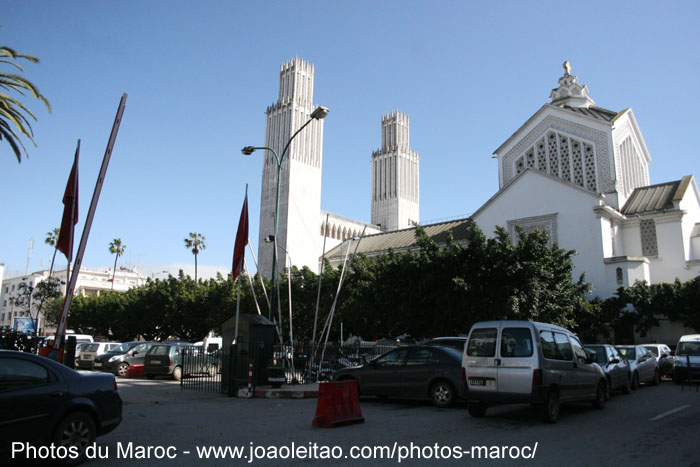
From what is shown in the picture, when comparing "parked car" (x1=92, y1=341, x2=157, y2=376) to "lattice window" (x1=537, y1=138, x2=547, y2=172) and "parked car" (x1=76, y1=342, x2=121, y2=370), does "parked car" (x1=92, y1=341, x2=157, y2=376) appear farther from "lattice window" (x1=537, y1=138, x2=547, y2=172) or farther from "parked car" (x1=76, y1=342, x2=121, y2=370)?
"lattice window" (x1=537, y1=138, x2=547, y2=172)

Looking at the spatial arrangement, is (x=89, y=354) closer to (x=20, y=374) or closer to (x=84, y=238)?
(x=84, y=238)

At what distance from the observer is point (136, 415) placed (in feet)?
34.6

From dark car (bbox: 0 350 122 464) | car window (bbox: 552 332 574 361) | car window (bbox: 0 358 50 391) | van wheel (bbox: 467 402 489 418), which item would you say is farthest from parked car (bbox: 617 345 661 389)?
car window (bbox: 0 358 50 391)

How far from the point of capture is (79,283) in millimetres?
93812

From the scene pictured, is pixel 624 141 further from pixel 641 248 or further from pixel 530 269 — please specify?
pixel 530 269

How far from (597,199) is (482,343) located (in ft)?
92.1

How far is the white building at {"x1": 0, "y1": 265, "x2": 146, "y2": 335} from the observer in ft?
309

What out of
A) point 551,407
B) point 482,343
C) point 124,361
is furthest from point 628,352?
point 124,361

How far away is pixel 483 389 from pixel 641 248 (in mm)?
30873

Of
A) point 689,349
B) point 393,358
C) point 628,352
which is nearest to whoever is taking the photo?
point 393,358

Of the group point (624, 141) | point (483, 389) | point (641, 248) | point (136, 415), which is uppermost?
point (624, 141)

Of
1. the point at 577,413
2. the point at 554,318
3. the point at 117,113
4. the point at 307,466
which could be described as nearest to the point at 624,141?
the point at 554,318

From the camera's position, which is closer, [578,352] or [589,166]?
[578,352]

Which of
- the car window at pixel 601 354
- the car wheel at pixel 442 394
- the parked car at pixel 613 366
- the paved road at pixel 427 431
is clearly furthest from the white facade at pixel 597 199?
the car wheel at pixel 442 394
